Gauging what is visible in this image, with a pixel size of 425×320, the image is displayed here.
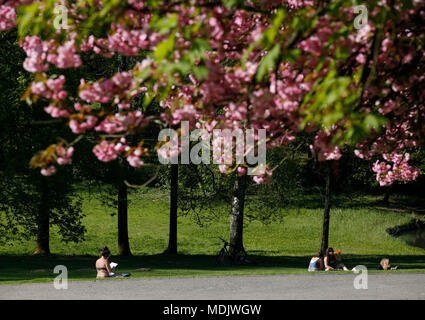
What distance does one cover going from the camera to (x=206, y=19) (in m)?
6.08

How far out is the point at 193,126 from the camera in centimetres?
916

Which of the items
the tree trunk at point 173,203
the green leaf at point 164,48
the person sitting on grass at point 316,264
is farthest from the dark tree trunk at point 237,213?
the green leaf at point 164,48

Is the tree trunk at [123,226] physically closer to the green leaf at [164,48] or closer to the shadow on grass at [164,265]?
the shadow on grass at [164,265]

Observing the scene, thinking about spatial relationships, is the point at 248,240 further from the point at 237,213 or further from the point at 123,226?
the point at 237,213

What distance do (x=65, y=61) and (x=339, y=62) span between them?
3.00m

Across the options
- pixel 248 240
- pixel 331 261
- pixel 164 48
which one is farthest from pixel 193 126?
pixel 248 240

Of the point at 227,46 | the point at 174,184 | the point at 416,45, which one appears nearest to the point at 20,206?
the point at 174,184

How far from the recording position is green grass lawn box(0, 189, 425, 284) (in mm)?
29223

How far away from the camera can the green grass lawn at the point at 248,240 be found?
95.9ft

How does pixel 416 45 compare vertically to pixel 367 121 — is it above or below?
above

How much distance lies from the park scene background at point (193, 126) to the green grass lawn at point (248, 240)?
0.51 feet

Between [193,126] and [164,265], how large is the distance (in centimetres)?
1781

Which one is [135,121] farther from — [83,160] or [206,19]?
[83,160]

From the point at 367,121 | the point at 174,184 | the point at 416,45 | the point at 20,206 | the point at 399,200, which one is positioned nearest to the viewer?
the point at 367,121
